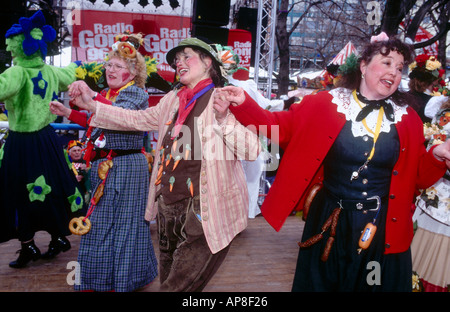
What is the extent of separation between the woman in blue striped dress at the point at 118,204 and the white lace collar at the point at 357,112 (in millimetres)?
1597

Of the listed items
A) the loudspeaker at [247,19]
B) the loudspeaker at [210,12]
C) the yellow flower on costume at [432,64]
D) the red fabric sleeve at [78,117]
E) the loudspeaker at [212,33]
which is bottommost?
the red fabric sleeve at [78,117]

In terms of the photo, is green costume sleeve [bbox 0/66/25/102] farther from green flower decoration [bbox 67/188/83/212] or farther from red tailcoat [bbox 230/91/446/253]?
red tailcoat [bbox 230/91/446/253]

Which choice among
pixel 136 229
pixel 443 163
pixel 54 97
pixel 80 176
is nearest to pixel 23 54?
pixel 54 97

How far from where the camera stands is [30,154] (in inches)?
146

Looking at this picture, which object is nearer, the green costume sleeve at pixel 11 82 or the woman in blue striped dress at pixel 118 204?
the woman in blue striped dress at pixel 118 204

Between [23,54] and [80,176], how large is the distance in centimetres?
163

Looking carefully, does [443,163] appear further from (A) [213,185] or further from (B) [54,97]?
(B) [54,97]

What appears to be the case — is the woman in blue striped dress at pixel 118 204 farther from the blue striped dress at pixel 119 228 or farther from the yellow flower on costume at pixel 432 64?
the yellow flower on costume at pixel 432 64

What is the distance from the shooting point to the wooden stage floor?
11.4ft

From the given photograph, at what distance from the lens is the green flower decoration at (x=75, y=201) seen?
155 inches

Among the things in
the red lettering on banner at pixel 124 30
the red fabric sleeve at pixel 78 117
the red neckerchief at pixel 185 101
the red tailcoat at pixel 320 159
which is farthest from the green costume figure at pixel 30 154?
the red lettering on banner at pixel 124 30

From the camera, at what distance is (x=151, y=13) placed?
6816 mm
